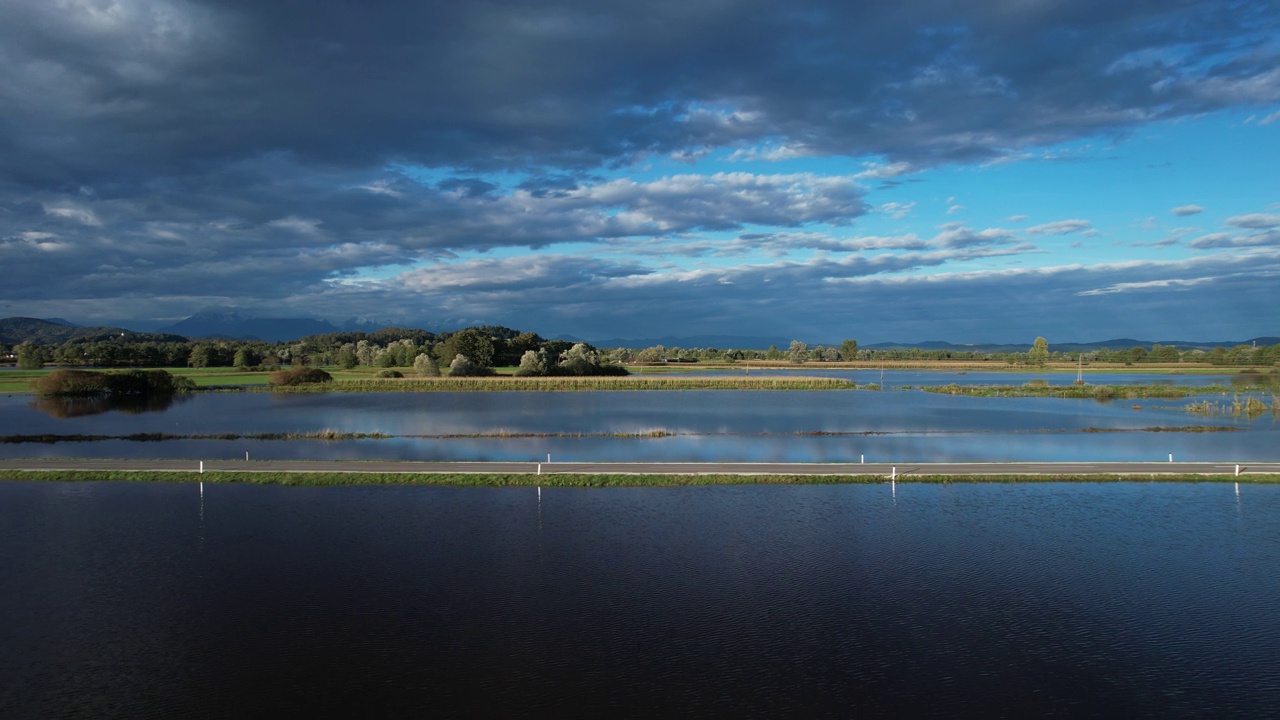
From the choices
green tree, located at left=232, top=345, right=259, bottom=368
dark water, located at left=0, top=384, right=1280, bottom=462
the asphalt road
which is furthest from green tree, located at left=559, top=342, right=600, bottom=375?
the asphalt road

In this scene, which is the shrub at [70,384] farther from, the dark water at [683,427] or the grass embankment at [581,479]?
the grass embankment at [581,479]

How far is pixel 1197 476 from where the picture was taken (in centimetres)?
2514

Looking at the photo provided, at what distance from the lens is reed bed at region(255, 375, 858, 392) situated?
263 feet

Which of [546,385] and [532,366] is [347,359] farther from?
[546,385]

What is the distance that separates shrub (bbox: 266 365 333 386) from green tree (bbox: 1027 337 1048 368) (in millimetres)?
123581

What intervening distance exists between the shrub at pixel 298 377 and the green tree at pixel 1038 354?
405 ft

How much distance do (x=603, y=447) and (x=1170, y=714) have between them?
1047 inches

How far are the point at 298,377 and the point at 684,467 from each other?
226 ft

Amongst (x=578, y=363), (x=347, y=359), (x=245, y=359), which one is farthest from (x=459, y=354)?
(x=245, y=359)

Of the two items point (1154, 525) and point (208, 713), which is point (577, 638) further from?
point (1154, 525)

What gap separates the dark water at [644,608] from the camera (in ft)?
35.3

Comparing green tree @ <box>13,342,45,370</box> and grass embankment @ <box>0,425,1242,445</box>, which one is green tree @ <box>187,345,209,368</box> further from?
grass embankment @ <box>0,425,1242,445</box>

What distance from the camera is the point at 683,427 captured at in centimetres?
4400

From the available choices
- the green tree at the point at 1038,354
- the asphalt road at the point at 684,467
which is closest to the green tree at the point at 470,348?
the asphalt road at the point at 684,467
